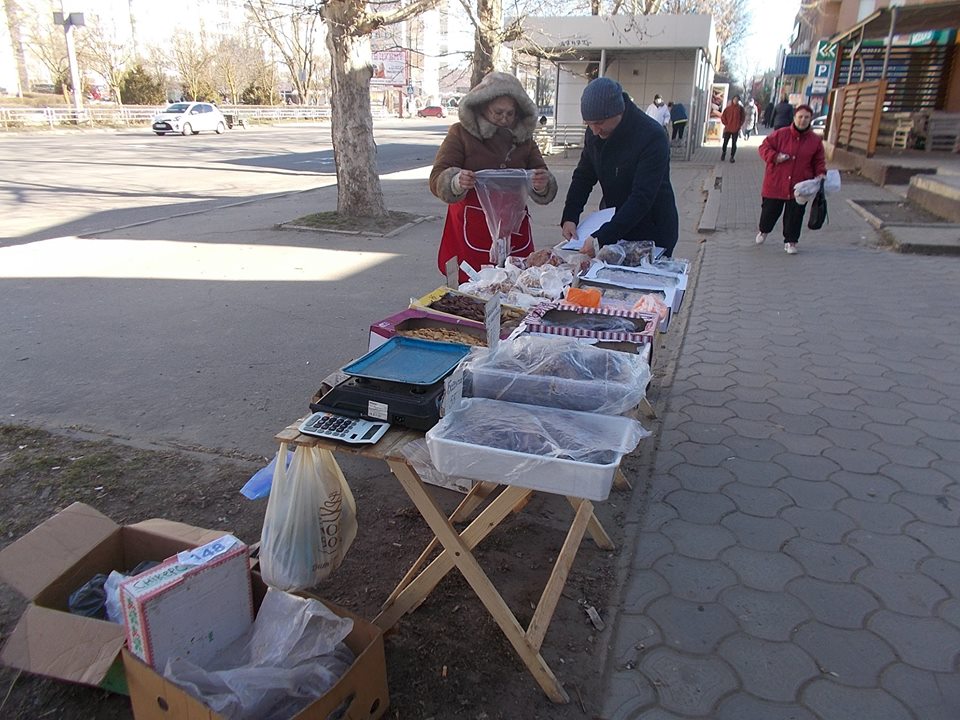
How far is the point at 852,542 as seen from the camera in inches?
112

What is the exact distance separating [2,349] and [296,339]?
2161 mm

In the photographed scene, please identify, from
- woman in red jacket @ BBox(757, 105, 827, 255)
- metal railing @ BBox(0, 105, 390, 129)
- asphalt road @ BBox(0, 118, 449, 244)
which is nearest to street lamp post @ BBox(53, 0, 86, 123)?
metal railing @ BBox(0, 105, 390, 129)

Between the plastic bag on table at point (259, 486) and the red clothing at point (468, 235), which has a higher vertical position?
the red clothing at point (468, 235)

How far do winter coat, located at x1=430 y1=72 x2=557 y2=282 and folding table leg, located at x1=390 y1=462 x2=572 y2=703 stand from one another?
2070 millimetres

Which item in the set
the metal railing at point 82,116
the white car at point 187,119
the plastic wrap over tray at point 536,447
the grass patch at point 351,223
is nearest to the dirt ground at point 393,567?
the plastic wrap over tray at point 536,447

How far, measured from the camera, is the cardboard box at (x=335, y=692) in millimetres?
1688

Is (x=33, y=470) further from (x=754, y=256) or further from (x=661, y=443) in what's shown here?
(x=754, y=256)

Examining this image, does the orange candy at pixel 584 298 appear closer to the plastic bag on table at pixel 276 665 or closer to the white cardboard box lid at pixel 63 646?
the plastic bag on table at pixel 276 665

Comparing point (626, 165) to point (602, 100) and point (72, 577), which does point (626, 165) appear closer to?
point (602, 100)

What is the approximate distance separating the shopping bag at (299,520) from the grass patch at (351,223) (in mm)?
7754

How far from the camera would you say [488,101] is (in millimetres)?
3758

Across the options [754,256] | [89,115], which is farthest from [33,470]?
[89,115]

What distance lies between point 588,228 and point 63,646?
3.26 meters

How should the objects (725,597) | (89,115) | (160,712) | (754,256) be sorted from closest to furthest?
(160,712)
(725,597)
(754,256)
(89,115)
